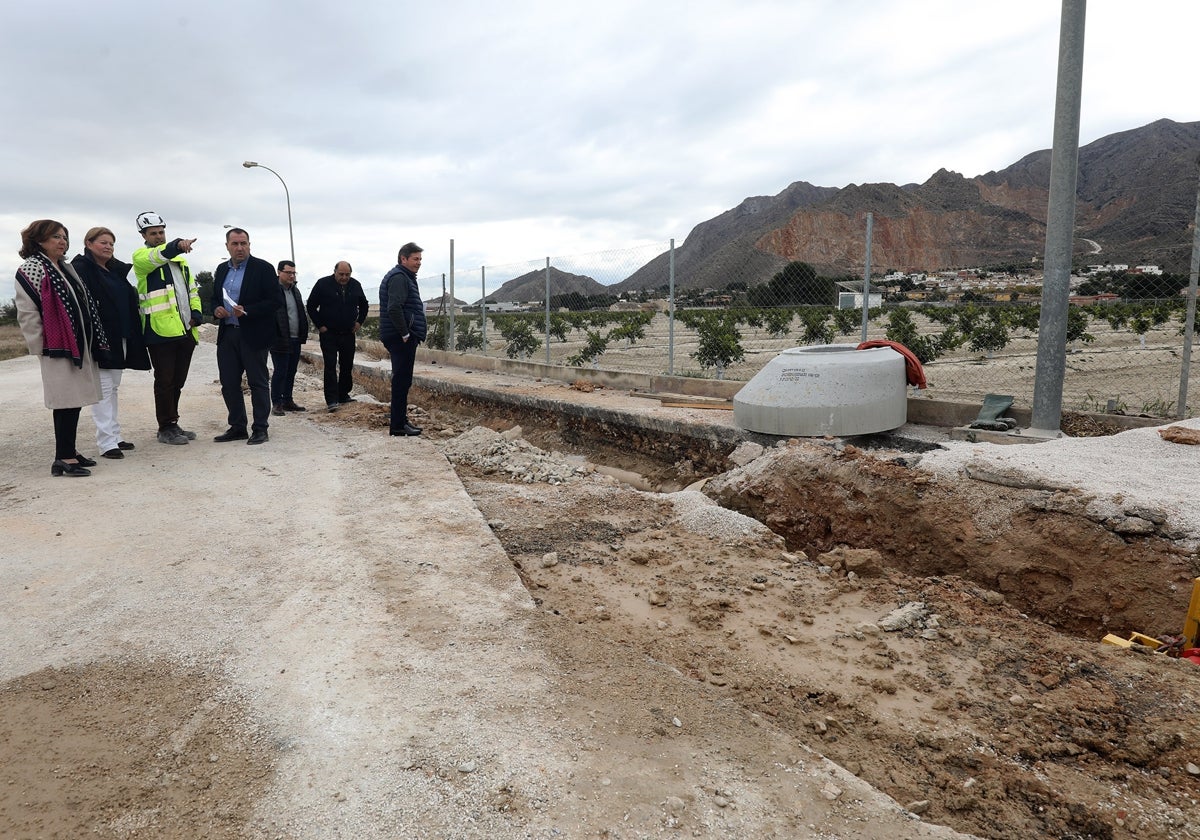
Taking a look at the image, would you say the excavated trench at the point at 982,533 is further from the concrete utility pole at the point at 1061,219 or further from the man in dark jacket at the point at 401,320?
the man in dark jacket at the point at 401,320

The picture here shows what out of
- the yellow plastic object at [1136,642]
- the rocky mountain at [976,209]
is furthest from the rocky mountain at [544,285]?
the rocky mountain at [976,209]

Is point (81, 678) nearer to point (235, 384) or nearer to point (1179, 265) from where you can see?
point (235, 384)

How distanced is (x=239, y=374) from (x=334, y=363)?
2.48m

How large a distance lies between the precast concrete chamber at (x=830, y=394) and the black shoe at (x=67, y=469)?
17.3 ft

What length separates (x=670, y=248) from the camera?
10102mm

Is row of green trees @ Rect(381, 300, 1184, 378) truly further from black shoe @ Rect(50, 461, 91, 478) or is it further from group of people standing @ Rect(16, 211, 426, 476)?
black shoe @ Rect(50, 461, 91, 478)

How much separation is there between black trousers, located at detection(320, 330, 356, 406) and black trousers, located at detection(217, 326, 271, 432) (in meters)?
2.03

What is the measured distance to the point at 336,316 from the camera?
27.3 feet

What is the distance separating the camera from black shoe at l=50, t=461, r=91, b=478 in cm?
502

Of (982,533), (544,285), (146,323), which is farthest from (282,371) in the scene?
(982,533)

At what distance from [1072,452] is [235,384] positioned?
6.57 metres


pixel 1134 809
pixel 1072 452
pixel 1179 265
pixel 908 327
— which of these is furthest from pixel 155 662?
pixel 908 327

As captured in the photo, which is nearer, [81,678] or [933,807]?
[933,807]

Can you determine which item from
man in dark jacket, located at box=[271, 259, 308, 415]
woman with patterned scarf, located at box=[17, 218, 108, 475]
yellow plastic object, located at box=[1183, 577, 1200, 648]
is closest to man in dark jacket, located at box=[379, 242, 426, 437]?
man in dark jacket, located at box=[271, 259, 308, 415]
